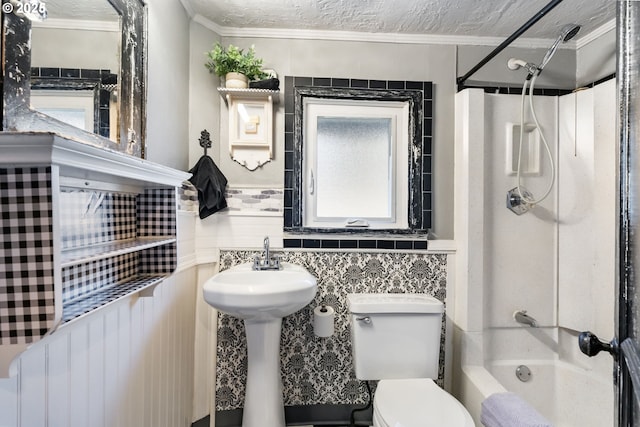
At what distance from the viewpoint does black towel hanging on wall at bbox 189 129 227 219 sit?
1488mm

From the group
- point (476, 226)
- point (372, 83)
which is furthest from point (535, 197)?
A: point (372, 83)

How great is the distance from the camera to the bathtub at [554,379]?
1504 millimetres

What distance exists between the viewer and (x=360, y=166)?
167cm

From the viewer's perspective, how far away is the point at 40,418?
2.17 ft

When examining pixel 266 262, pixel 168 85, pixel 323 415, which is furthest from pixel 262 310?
pixel 168 85

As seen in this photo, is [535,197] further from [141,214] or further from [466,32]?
[141,214]

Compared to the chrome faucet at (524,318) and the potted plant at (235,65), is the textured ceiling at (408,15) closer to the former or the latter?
the potted plant at (235,65)

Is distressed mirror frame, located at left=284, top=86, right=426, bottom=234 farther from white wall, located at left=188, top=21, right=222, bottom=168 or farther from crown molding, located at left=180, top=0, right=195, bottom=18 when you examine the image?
crown molding, located at left=180, top=0, right=195, bottom=18

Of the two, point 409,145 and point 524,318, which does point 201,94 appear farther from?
point 524,318

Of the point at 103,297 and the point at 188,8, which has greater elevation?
the point at 188,8

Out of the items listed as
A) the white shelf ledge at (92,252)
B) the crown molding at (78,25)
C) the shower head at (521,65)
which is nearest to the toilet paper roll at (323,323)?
the white shelf ledge at (92,252)

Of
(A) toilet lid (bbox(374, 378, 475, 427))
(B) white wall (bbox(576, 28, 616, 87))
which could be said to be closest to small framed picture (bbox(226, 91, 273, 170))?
(A) toilet lid (bbox(374, 378, 475, 427))

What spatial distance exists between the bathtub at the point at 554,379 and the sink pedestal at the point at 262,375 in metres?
0.99

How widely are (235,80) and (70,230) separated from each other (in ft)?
3.41
